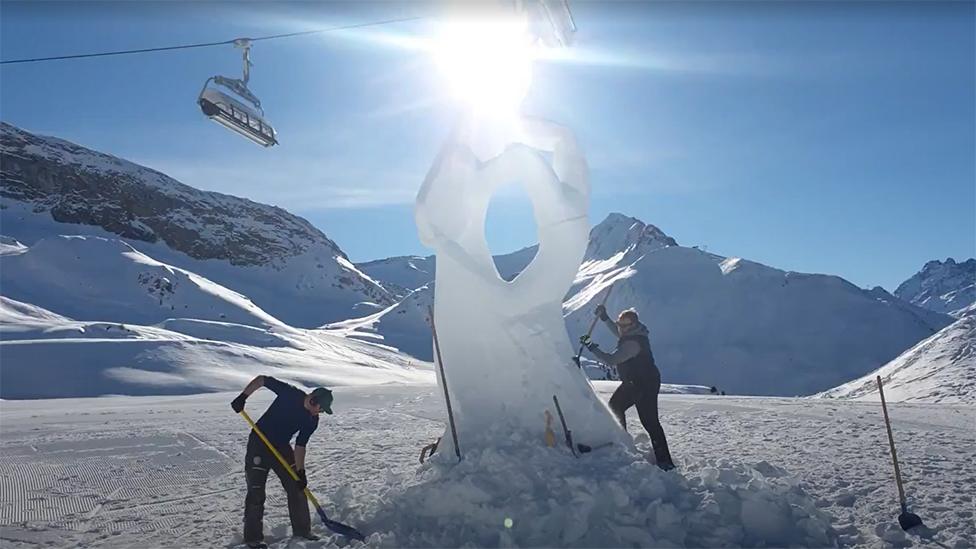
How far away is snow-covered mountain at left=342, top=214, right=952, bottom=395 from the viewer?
61.2 metres

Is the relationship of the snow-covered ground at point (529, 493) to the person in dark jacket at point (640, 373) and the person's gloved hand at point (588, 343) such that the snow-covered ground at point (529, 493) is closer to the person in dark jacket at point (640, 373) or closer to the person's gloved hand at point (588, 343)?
the person in dark jacket at point (640, 373)

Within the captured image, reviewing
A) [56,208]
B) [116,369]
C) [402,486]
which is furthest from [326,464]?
[56,208]

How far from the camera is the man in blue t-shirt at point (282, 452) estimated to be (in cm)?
559

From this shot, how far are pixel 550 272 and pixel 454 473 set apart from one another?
2.78 meters

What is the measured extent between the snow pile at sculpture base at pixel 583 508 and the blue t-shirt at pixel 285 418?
93cm

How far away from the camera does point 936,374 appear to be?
81.3ft

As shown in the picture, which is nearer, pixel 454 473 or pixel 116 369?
pixel 454 473

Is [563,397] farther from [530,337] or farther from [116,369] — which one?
[116,369]

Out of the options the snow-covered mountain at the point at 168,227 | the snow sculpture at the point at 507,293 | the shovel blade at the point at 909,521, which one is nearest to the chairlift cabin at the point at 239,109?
the snow sculpture at the point at 507,293

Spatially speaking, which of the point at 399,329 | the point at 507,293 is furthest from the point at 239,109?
the point at 399,329

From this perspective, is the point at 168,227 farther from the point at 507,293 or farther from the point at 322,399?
the point at 322,399

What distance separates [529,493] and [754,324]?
6611cm

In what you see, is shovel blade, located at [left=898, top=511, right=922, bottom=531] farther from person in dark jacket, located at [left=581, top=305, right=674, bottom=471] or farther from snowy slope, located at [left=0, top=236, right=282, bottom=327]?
snowy slope, located at [left=0, top=236, right=282, bottom=327]

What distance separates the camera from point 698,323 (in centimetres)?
6881
